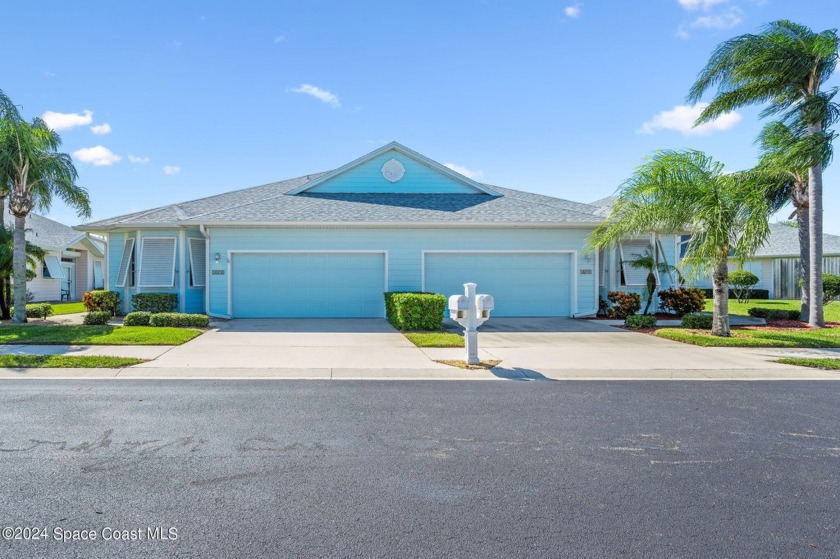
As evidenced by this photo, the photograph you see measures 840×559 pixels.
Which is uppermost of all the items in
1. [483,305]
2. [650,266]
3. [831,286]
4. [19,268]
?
[650,266]

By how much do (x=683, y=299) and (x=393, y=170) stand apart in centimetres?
1135

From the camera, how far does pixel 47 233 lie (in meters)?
26.4

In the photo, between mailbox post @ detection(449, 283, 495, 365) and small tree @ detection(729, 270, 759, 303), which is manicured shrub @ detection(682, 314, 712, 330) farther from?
small tree @ detection(729, 270, 759, 303)

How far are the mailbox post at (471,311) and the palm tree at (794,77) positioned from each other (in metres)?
11.0

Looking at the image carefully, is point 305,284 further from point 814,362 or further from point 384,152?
point 814,362

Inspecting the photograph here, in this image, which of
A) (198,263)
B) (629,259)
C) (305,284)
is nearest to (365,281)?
(305,284)

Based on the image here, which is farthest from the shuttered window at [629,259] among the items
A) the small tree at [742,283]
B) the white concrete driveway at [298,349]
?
the small tree at [742,283]

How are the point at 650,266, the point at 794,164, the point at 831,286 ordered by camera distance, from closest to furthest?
1. the point at 794,164
2. the point at 650,266
3. the point at 831,286

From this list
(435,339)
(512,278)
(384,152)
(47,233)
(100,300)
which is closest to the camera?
(435,339)

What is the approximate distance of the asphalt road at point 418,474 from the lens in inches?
121

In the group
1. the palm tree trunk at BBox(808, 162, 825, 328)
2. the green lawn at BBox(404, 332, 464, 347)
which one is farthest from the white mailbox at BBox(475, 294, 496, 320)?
the palm tree trunk at BBox(808, 162, 825, 328)

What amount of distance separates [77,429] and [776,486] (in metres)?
6.41

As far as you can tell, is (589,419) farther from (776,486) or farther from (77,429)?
(77,429)

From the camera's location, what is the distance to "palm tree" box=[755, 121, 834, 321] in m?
13.0
